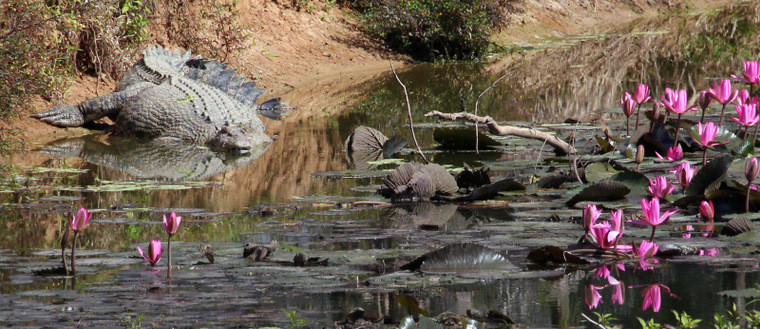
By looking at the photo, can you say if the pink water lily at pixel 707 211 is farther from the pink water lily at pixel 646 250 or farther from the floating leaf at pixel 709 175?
the pink water lily at pixel 646 250

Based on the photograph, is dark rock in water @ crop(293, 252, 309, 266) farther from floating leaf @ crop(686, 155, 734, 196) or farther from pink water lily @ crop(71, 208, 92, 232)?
floating leaf @ crop(686, 155, 734, 196)

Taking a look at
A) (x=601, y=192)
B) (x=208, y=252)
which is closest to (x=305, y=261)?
(x=208, y=252)

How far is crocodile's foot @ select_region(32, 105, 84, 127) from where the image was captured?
357 inches

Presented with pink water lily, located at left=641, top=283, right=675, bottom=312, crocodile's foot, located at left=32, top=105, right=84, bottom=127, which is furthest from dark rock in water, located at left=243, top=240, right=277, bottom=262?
crocodile's foot, located at left=32, top=105, right=84, bottom=127

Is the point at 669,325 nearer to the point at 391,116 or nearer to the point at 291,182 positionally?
the point at 291,182

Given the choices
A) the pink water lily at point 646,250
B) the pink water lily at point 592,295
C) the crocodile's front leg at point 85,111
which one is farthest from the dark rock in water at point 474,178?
the crocodile's front leg at point 85,111

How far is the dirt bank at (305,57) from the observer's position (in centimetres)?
1062

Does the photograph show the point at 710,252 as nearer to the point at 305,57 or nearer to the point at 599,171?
the point at 599,171

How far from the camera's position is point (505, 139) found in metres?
→ 7.42

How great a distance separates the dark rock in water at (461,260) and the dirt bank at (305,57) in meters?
6.57

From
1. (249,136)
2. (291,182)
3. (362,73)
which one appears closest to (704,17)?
(362,73)

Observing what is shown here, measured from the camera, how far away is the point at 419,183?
4699 mm

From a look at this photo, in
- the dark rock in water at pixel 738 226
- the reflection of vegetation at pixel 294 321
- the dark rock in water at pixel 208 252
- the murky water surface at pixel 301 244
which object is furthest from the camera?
the dark rock in water at pixel 738 226

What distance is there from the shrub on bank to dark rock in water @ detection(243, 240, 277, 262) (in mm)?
12740
